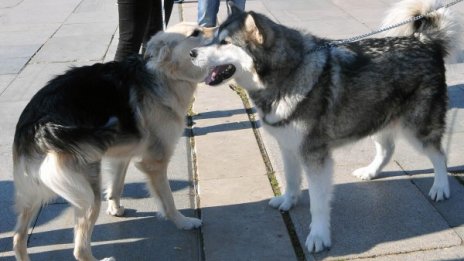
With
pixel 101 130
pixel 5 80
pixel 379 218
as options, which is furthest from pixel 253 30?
pixel 5 80

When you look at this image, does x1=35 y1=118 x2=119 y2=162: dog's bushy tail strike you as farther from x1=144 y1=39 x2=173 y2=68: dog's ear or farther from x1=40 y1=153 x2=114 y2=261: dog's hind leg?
x1=144 y1=39 x2=173 y2=68: dog's ear

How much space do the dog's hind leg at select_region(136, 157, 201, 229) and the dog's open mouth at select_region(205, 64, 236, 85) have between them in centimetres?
73

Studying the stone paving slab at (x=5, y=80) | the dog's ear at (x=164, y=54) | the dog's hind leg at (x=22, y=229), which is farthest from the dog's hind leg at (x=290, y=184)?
the stone paving slab at (x=5, y=80)

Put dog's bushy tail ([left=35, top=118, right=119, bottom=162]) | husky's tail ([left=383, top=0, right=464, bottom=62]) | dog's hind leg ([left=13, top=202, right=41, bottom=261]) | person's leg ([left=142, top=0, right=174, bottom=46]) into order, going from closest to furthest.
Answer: dog's bushy tail ([left=35, top=118, right=119, bottom=162])
dog's hind leg ([left=13, top=202, right=41, bottom=261])
husky's tail ([left=383, top=0, right=464, bottom=62])
person's leg ([left=142, top=0, right=174, bottom=46])

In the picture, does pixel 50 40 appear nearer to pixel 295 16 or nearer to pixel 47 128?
pixel 295 16

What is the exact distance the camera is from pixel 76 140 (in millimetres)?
3006

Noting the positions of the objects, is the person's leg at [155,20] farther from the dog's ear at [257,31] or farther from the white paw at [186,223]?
the white paw at [186,223]

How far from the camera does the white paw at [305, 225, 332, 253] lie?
11.6ft

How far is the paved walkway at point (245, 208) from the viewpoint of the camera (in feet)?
11.7

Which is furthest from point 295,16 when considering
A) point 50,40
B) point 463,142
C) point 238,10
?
point 238,10

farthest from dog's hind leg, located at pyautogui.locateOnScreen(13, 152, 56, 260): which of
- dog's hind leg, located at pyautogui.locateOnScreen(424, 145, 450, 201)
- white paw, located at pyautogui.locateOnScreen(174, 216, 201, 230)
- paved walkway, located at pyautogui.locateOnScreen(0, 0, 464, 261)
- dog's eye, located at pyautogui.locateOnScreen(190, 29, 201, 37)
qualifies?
dog's hind leg, located at pyautogui.locateOnScreen(424, 145, 450, 201)

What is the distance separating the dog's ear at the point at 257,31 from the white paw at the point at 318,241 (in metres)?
1.38

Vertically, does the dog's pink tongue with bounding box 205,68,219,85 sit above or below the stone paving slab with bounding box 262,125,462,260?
above

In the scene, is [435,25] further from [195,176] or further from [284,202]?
[195,176]
